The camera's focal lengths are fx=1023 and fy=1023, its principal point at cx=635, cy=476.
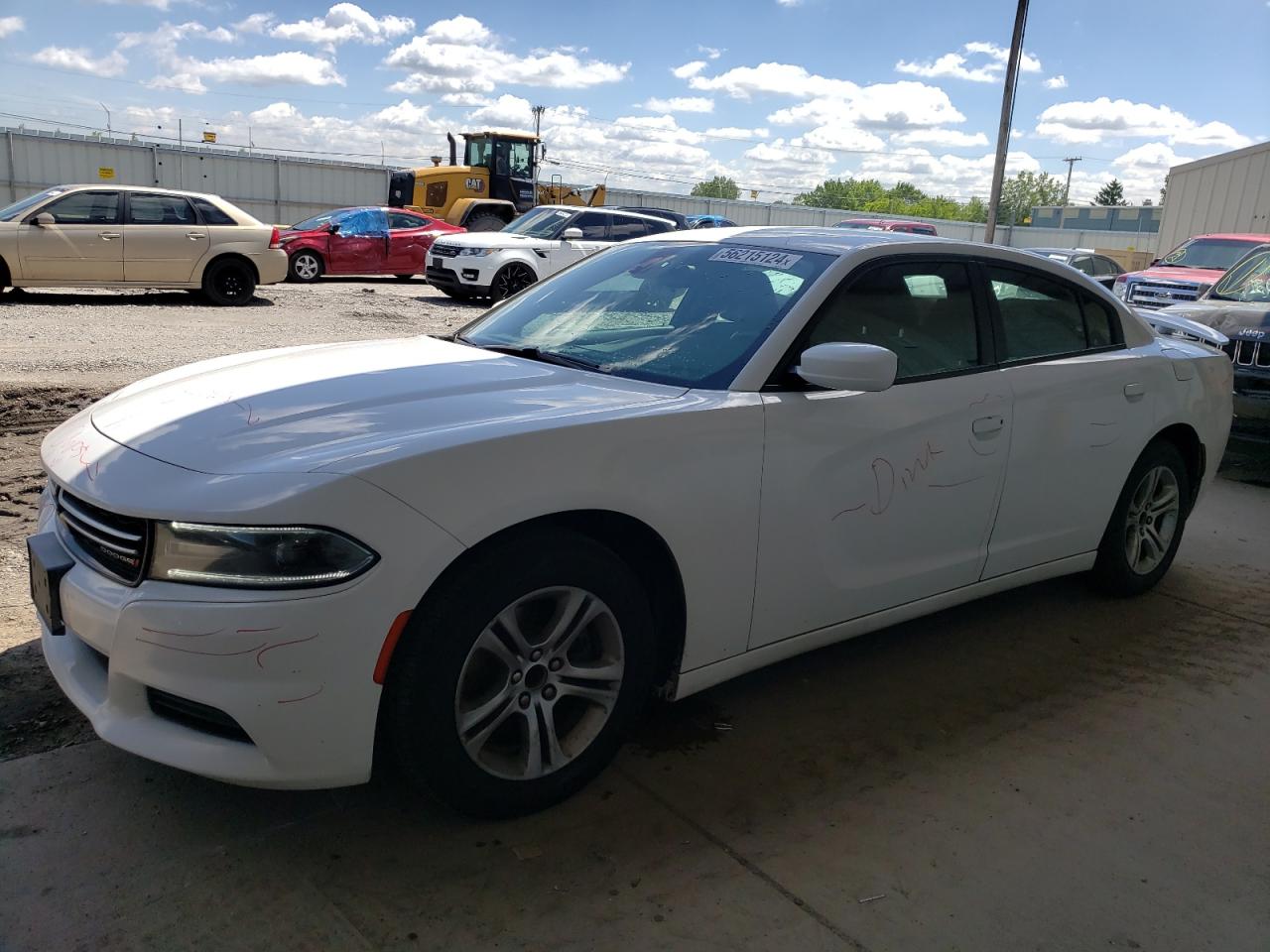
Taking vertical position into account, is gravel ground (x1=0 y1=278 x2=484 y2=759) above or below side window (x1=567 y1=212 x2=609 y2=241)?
below

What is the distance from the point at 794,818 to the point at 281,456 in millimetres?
1708

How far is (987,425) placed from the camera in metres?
3.67

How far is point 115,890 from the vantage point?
2404mm

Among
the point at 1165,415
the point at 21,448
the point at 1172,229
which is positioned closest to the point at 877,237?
the point at 1165,415

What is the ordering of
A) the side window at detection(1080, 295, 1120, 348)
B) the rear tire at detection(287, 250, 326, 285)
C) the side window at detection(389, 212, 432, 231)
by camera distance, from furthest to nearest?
the side window at detection(389, 212, 432, 231), the rear tire at detection(287, 250, 326, 285), the side window at detection(1080, 295, 1120, 348)

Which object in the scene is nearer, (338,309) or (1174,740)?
(1174,740)

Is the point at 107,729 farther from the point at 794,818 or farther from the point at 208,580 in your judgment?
the point at 794,818

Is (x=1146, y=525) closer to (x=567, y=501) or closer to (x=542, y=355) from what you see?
(x=542, y=355)

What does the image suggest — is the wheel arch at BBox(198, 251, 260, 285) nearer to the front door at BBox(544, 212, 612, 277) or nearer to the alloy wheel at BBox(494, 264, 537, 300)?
the alloy wheel at BBox(494, 264, 537, 300)

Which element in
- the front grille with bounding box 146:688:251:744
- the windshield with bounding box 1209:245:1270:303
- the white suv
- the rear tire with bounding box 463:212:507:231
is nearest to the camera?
the front grille with bounding box 146:688:251:744

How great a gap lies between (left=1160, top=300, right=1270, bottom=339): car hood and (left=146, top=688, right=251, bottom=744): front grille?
7.75m

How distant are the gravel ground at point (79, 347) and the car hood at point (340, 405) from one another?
3.22 ft

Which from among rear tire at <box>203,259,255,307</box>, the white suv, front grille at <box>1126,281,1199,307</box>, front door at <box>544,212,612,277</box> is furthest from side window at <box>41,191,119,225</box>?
front grille at <box>1126,281,1199,307</box>

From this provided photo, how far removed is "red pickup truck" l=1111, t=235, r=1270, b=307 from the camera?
1384 cm
